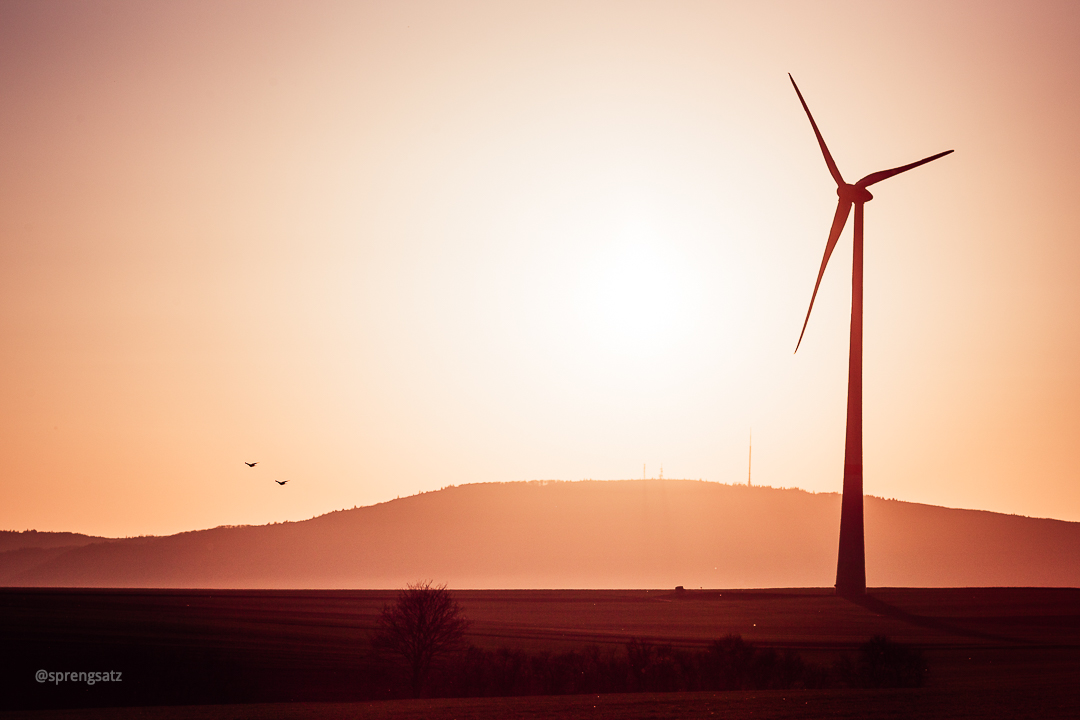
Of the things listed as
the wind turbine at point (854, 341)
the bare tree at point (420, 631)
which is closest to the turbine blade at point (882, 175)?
the wind turbine at point (854, 341)

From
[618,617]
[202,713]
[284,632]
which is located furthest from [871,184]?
[202,713]

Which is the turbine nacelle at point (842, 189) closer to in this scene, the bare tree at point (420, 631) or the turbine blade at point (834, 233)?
the turbine blade at point (834, 233)

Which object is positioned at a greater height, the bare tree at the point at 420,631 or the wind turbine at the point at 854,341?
the wind turbine at the point at 854,341

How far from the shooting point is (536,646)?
5912 centimetres

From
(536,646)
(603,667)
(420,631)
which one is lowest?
(603,667)

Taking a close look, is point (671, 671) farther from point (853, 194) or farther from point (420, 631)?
point (853, 194)

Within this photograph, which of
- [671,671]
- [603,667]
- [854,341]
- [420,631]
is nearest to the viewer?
[671,671]

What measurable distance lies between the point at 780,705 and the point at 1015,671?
17.4 meters

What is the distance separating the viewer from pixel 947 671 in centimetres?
4628

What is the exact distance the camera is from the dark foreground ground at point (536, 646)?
1356 inches

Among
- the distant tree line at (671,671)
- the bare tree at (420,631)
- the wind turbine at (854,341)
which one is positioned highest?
the wind turbine at (854,341)

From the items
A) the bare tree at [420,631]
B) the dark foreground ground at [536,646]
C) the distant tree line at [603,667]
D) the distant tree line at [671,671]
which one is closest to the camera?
the dark foreground ground at [536,646]

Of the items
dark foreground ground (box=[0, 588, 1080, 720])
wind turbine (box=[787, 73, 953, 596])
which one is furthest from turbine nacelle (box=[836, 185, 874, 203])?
dark foreground ground (box=[0, 588, 1080, 720])

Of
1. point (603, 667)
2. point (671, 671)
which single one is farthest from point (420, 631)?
point (671, 671)
